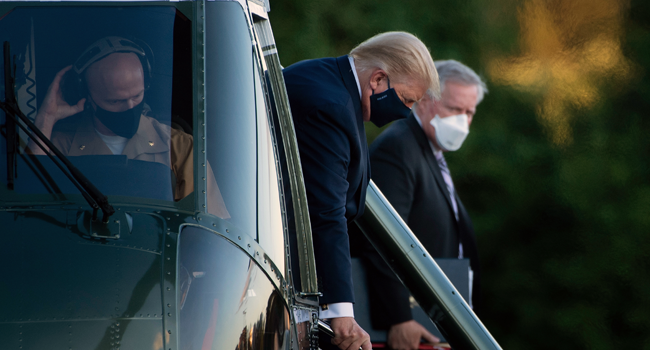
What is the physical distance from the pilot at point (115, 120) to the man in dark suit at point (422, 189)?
2280mm

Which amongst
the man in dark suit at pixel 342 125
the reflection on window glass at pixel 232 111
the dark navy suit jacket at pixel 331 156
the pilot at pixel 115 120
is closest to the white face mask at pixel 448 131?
the man in dark suit at pixel 342 125

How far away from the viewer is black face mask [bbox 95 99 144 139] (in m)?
2.15

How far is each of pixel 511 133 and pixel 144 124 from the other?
5787 millimetres

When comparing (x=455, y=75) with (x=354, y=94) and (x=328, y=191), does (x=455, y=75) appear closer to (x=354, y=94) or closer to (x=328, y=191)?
(x=354, y=94)

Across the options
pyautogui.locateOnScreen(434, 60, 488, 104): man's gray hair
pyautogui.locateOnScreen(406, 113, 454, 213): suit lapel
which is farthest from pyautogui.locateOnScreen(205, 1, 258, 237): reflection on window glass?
pyautogui.locateOnScreen(434, 60, 488, 104): man's gray hair

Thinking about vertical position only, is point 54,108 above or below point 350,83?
below

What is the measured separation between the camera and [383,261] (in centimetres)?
427

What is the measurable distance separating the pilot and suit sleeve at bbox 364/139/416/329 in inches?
88.1

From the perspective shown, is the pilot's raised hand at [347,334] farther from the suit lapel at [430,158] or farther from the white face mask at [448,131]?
the white face mask at [448,131]

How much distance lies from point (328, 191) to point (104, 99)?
2.64ft

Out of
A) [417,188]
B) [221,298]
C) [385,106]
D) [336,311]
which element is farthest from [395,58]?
[417,188]

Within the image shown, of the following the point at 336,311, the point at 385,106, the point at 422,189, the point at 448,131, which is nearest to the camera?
the point at 336,311

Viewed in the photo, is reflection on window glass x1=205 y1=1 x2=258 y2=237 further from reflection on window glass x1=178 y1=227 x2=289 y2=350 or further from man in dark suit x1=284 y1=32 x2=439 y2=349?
man in dark suit x1=284 y1=32 x2=439 y2=349

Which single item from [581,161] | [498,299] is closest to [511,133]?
[581,161]
